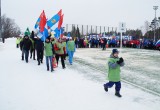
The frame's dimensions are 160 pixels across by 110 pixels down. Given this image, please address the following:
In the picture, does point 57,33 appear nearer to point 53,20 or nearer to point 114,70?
point 53,20

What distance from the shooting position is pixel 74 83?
10.3 meters

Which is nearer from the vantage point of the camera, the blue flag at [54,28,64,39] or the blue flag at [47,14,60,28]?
the blue flag at [47,14,60,28]

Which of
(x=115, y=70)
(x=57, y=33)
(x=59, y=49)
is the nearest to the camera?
(x=115, y=70)

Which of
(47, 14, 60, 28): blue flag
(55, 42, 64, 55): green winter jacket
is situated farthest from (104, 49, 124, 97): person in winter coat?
(47, 14, 60, 28): blue flag

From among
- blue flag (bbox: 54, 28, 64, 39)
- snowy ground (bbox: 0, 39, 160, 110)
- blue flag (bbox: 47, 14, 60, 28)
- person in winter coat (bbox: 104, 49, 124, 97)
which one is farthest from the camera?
blue flag (bbox: 54, 28, 64, 39)

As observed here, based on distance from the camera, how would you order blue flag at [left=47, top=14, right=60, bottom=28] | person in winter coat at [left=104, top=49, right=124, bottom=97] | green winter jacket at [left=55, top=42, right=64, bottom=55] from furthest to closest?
blue flag at [left=47, top=14, right=60, bottom=28] → green winter jacket at [left=55, top=42, right=64, bottom=55] → person in winter coat at [left=104, top=49, right=124, bottom=97]

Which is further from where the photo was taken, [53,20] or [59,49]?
[53,20]

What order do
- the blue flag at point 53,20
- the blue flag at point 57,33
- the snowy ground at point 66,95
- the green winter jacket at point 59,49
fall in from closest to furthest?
1. the snowy ground at point 66,95
2. the green winter jacket at point 59,49
3. the blue flag at point 53,20
4. the blue flag at point 57,33

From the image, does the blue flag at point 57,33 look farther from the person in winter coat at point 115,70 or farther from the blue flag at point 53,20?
the person in winter coat at point 115,70

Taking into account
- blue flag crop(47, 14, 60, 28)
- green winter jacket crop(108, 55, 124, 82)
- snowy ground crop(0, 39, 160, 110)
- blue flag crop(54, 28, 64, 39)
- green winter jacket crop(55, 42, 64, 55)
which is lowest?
snowy ground crop(0, 39, 160, 110)

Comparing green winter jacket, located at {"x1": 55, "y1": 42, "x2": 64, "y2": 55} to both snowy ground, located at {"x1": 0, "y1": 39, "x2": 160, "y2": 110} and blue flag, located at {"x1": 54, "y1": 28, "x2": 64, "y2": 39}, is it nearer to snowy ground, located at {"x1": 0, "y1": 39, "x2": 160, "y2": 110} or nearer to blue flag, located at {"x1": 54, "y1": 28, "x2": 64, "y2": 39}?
blue flag, located at {"x1": 54, "y1": 28, "x2": 64, "y2": 39}

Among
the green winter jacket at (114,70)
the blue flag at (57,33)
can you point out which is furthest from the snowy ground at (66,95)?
the blue flag at (57,33)

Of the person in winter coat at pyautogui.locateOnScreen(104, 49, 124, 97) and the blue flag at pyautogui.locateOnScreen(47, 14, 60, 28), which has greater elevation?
the blue flag at pyautogui.locateOnScreen(47, 14, 60, 28)

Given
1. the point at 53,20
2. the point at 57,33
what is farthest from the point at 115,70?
the point at 57,33
